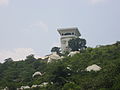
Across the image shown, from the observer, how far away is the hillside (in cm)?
2855

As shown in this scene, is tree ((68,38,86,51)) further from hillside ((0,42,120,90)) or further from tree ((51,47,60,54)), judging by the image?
hillside ((0,42,120,90))

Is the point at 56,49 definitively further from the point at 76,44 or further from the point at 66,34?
the point at 76,44

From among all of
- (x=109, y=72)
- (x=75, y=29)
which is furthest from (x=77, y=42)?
(x=109, y=72)

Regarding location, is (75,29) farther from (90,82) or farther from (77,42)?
(90,82)

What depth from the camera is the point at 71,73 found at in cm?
3484

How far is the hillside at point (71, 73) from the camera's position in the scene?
28.5m

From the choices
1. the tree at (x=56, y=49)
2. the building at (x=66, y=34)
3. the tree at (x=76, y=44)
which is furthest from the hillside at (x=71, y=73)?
the building at (x=66, y=34)

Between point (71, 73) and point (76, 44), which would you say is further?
point (76, 44)

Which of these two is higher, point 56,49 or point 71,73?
point 56,49

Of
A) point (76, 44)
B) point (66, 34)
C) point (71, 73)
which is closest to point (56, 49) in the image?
point (66, 34)

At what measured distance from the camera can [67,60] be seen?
145 feet

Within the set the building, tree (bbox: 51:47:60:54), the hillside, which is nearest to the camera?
the hillside

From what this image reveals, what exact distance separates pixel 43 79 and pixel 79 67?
445 cm

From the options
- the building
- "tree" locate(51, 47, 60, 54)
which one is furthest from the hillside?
the building
